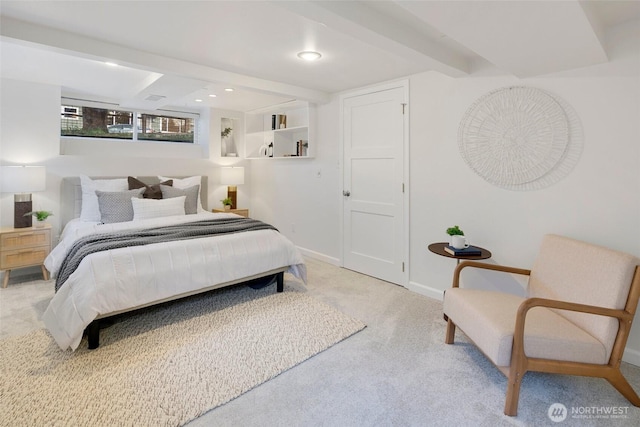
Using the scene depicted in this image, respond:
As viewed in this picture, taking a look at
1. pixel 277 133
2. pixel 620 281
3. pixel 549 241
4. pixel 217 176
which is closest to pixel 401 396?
pixel 620 281

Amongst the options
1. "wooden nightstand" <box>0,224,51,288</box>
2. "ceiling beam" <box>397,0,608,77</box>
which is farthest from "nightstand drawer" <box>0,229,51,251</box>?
"ceiling beam" <box>397,0,608,77</box>

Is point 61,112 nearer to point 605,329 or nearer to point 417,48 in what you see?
point 417,48

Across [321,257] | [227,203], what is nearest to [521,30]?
[321,257]

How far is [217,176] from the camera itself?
5.34m

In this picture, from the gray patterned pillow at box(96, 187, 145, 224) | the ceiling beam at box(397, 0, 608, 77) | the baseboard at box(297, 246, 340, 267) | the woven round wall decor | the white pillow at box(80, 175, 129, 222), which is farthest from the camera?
the baseboard at box(297, 246, 340, 267)

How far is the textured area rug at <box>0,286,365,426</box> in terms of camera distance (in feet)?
5.59

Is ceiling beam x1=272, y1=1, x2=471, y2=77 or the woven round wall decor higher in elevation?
ceiling beam x1=272, y1=1, x2=471, y2=77

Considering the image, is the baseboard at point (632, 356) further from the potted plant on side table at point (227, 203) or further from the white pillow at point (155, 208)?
the potted plant on side table at point (227, 203)

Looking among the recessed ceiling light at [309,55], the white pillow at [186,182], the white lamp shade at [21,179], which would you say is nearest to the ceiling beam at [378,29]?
the recessed ceiling light at [309,55]

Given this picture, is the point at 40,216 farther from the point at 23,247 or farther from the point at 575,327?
the point at 575,327

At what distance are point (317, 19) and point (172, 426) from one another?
2.25m

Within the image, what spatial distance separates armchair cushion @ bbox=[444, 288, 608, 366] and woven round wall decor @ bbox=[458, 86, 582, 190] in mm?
1083

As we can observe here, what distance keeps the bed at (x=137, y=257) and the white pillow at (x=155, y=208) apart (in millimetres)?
10

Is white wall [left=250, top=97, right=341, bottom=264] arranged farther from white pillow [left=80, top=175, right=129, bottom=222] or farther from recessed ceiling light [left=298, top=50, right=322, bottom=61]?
white pillow [left=80, top=175, right=129, bottom=222]
